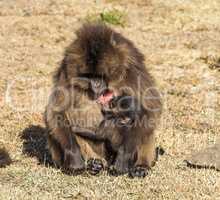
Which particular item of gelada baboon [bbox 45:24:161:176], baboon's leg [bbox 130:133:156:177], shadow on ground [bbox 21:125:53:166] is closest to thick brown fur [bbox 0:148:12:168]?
shadow on ground [bbox 21:125:53:166]

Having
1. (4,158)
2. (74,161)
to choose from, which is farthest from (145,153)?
(4,158)

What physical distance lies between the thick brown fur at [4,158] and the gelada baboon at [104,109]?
25.6 inches

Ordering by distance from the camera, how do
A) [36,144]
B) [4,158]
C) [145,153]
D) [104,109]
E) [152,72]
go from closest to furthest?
[104,109] → [145,153] → [4,158] → [36,144] → [152,72]

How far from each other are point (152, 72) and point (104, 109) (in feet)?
18.5

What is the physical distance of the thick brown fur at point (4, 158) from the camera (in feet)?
21.3

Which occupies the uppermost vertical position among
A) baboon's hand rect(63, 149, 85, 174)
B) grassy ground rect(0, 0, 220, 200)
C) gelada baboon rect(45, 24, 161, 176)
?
gelada baboon rect(45, 24, 161, 176)

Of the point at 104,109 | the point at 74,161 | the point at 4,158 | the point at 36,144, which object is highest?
the point at 104,109

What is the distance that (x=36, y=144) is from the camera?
292 inches

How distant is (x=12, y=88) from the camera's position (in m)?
10.2

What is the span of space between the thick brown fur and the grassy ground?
82 mm

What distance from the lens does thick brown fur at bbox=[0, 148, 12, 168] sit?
6.48 m

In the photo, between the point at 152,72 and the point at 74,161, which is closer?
the point at 74,161

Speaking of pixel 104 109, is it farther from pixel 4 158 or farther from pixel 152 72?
pixel 152 72

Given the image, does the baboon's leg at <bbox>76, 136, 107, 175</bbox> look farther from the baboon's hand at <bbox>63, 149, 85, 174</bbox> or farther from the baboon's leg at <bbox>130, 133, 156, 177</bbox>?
the baboon's leg at <bbox>130, 133, 156, 177</bbox>
